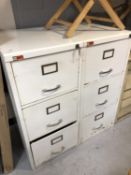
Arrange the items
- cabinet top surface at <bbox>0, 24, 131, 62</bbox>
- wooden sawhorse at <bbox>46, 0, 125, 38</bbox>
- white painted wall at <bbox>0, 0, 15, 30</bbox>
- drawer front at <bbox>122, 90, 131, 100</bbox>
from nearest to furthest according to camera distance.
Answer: cabinet top surface at <bbox>0, 24, 131, 62</bbox> < wooden sawhorse at <bbox>46, 0, 125, 38</bbox> < white painted wall at <bbox>0, 0, 15, 30</bbox> < drawer front at <bbox>122, 90, 131, 100</bbox>

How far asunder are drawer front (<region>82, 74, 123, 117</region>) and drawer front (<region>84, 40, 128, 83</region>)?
2.5 inches

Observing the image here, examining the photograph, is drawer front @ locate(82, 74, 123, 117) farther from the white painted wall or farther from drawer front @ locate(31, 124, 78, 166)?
the white painted wall

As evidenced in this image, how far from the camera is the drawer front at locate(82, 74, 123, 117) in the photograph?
3.69 feet

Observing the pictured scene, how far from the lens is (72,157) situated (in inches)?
50.6

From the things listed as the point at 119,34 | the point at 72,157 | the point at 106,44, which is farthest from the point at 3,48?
the point at 72,157

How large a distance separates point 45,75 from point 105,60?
0.44 m

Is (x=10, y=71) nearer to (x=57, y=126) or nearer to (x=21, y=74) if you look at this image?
(x=21, y=74)

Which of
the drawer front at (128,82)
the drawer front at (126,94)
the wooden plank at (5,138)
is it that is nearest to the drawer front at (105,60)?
the drawer front at (128,82)

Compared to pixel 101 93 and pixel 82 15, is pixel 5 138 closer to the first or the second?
pixel 101 93

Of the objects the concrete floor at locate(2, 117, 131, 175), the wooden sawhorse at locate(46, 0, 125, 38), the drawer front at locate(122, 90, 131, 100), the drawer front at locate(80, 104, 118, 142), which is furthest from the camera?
the drawer front at locate(122, 90, 131, 100)

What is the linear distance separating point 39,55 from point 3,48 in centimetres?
18

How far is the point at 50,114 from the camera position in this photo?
101cm

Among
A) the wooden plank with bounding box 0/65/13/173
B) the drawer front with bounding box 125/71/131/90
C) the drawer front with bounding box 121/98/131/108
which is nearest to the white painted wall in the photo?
the wooden plank with bounding box 0/65/13/173

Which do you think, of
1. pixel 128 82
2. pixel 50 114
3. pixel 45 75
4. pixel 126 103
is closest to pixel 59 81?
pixel 45 75
